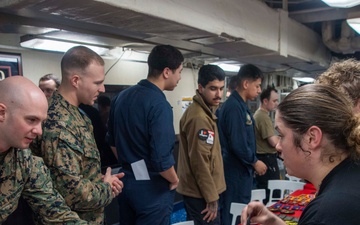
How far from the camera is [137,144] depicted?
6.08 feet

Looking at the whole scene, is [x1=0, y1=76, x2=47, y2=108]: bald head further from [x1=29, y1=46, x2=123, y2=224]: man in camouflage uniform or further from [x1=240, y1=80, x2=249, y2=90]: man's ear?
[x1=240, y1=80, x2=249, y2=90]: man's ear

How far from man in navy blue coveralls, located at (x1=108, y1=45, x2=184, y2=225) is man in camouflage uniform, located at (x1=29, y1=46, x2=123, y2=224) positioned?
0.27m

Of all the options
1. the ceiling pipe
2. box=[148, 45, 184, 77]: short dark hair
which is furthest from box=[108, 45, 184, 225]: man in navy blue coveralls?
the ceiling pipe

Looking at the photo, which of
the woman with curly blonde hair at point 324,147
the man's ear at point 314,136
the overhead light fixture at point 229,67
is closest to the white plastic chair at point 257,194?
the woman with curly blonde hair at point 324,147

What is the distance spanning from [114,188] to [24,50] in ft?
4.99

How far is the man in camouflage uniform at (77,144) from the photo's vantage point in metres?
1.37

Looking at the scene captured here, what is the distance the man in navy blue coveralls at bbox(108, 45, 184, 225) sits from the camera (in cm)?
181

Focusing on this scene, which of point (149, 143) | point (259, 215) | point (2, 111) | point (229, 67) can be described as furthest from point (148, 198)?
point (229, 67)

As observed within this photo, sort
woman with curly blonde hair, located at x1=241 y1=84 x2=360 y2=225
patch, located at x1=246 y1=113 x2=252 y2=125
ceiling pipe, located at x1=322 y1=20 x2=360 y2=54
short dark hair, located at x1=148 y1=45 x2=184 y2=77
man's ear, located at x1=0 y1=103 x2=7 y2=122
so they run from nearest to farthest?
woman with curly blonde hair, located at x1=241 y1=84 x2=360 y2=225, man's ear, located at x1=0 y1=103 x2=7 y2=122, short dark hair, located at x1=148 y1=45 x2=184 y2=77, patch, located at x1=246 y1=113 x2=252 y2=125, ceiling pipe, located at x1=322 y1=20 x2=360 y2=54

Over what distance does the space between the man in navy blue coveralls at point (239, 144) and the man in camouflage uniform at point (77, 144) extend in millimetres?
1262

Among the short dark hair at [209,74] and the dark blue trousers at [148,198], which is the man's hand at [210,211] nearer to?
the dark blue trousers at [148,198]

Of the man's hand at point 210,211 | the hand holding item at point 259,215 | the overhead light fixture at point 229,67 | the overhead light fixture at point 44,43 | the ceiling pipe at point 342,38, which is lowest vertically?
the man's hand at point 210,211

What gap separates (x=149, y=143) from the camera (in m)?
1.83

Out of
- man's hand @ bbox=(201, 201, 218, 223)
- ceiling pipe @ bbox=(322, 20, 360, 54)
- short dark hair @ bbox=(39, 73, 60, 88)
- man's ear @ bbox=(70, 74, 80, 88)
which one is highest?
ceiling pipe @ bbox=(322, 20, 360, 54)
